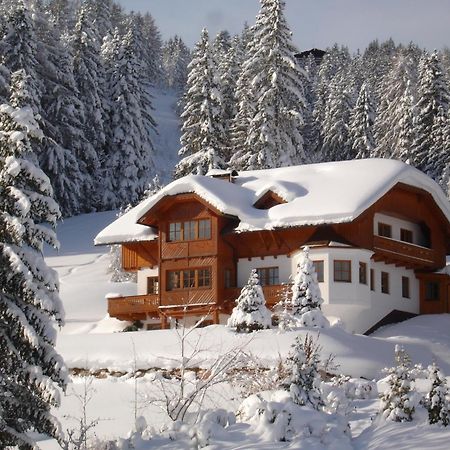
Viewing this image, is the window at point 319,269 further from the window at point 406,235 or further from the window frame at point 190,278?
the window at point 406,235

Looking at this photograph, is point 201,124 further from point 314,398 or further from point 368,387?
point 314,398

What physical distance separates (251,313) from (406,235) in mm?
12726

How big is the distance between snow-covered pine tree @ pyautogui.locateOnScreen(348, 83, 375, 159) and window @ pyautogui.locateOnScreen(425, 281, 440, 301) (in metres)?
31.8

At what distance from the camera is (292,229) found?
4278 cm

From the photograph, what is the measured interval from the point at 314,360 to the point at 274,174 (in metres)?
26.5

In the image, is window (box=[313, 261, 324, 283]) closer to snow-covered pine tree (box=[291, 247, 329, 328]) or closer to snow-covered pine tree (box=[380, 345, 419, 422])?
snow-covered pine tree (box=[291, 247, 329, 328])

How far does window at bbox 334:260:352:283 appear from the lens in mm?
41188

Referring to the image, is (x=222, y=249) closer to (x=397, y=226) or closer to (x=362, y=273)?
(x=362, y=273)

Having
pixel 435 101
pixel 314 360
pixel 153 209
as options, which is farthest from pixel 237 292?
pixel 435 101

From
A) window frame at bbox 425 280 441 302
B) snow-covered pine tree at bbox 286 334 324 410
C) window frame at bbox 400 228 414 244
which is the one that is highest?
window frame at bbox 400 228 414 244

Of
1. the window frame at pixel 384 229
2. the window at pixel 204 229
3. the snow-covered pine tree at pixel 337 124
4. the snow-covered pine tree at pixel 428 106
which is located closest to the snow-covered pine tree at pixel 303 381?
the window at pixel 204 229

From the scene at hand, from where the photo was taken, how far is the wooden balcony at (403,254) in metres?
42.8

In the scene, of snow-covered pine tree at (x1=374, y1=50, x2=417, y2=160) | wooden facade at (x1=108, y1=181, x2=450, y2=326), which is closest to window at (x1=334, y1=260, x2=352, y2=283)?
wooden facade at (x1=108, y1=181, x2=450, y2=326)

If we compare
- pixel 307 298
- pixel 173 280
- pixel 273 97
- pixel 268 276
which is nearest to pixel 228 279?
pixel 268 276
